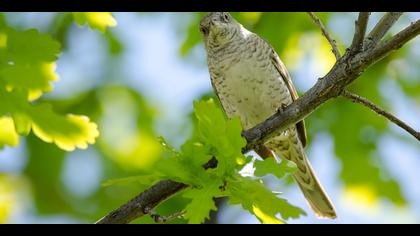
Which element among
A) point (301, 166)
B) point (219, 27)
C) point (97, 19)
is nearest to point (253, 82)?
point (219, 27)

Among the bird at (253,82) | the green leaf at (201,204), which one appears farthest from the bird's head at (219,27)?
the green leaf at (201,204)

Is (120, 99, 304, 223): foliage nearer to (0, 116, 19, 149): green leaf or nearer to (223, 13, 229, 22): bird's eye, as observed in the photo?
(0, 116, 19, 149): green leaf

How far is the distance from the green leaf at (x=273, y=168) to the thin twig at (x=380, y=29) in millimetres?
594

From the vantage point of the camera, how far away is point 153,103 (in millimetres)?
6852

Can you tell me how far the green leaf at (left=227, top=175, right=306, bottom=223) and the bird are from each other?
2.07 metres

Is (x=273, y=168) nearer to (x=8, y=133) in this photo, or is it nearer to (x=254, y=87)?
(x=8, y=133)

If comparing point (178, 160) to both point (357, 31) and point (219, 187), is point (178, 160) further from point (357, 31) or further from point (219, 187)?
point (357, 31)

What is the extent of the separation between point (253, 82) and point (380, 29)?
2051 mm

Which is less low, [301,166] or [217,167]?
[301,166]

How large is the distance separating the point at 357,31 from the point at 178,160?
2.70 ft

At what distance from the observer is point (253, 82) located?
4.84 m

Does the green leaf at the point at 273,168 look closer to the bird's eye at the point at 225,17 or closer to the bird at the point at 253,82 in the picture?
the bird at the point at 253,82

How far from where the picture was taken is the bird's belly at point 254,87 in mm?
4844
